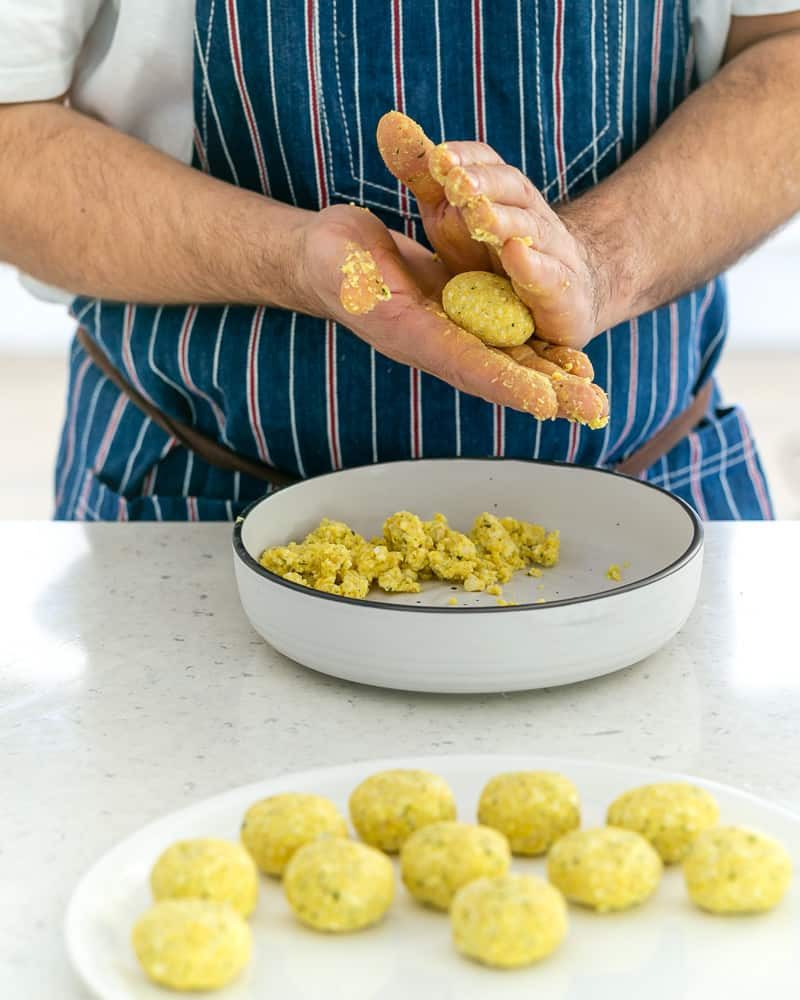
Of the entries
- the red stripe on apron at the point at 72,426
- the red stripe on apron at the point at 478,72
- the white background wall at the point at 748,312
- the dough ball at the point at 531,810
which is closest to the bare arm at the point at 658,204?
the red stripe on apron at the point at 478,72

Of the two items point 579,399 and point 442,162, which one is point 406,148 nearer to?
point 442,162

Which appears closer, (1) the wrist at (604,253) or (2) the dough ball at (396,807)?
(2) the dough ball at (396,807)

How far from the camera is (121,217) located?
1298 mm

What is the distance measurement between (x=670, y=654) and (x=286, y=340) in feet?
1.67

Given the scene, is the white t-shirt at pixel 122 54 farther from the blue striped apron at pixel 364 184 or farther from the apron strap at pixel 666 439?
the apron strap at pixel 666 439

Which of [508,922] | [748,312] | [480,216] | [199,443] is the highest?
[480,216]

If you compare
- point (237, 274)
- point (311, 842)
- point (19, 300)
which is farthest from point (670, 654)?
point (19, 300)

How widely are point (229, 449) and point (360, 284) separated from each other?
0.39 m

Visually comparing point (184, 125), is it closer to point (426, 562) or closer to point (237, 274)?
point (237, 274)

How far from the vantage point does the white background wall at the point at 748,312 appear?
188 inches

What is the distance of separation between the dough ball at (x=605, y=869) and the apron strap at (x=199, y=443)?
0.73 m

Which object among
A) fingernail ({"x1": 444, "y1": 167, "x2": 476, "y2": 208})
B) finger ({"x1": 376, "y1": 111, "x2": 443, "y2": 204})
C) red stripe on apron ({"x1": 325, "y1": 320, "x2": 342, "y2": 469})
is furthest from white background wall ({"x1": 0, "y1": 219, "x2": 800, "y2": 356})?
fingernail ({"x1": 444, "y1": 167, "x2": 476, "y2": 208})

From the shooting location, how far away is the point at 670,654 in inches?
40.7

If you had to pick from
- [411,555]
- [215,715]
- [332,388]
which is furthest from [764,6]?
[215,715]
